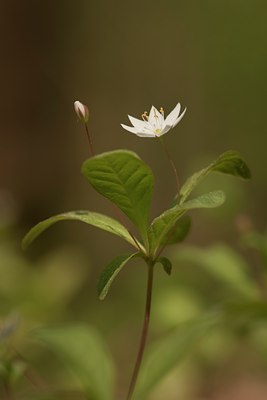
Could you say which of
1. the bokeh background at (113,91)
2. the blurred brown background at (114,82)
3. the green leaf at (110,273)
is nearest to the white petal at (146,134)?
the green leaf at (110,273)

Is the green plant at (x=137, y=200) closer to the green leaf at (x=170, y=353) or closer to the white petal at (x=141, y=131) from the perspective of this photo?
the white petal at (x=141, y=131)

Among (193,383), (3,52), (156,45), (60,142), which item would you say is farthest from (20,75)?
(193,383)

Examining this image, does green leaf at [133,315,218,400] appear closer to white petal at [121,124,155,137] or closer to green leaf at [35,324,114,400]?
green leaf at [35,324,114,400]

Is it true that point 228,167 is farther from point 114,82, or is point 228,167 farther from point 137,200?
point 114,82

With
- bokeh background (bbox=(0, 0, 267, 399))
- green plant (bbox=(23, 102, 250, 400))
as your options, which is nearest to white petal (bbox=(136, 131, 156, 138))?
green plant (bbox=(23, 102, 250, 400))

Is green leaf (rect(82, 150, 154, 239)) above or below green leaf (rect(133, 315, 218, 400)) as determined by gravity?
above

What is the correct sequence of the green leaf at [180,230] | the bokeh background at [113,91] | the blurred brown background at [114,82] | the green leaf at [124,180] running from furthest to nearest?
the blurred brown background at [114,82]
the bokeh background at [113,91]
the green leaf at [180,230]
the green leaf at [124,180]
